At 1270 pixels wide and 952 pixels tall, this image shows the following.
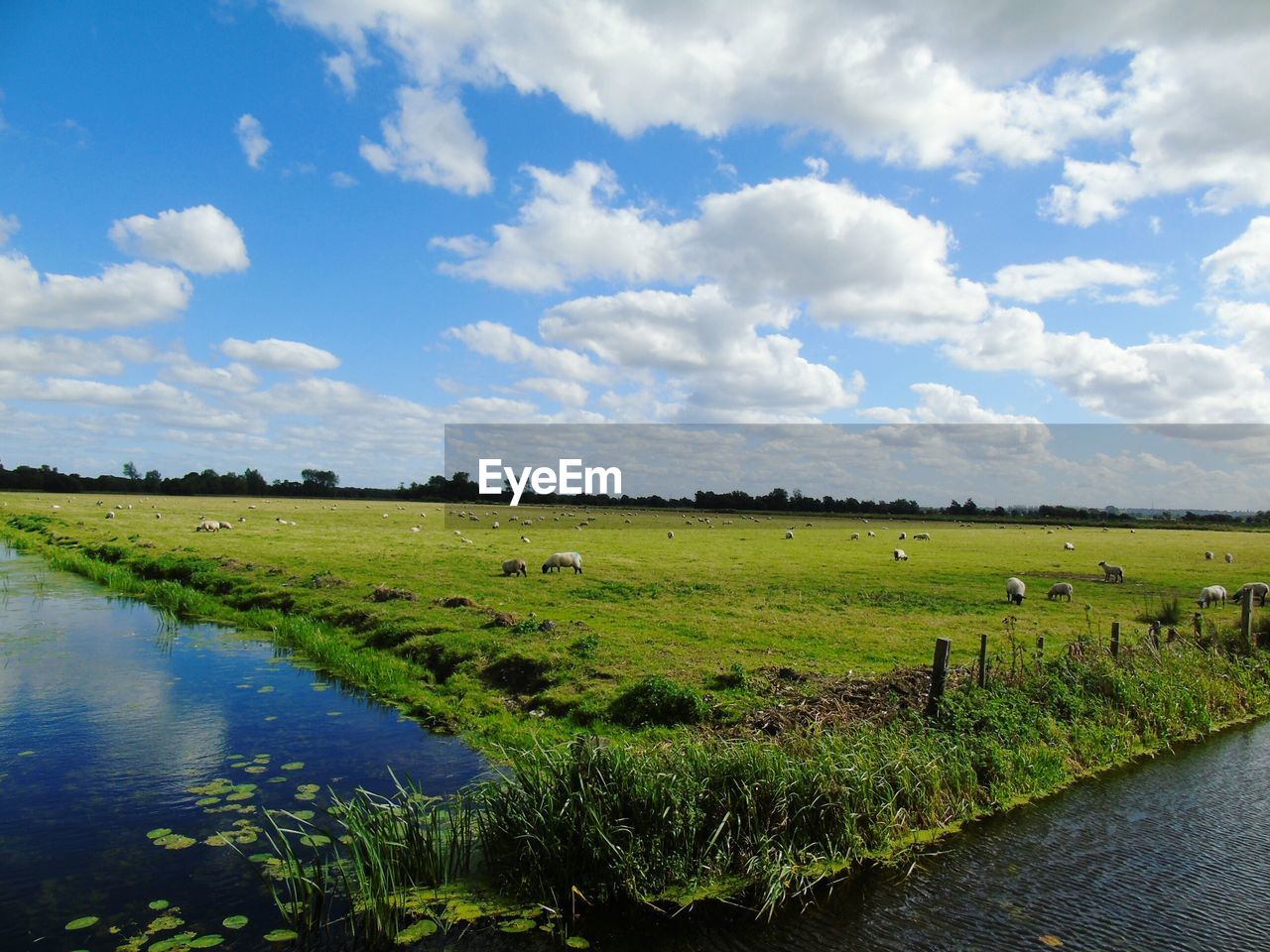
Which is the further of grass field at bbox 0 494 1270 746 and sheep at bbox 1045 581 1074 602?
sheep at bbox 1045 581 1074 602

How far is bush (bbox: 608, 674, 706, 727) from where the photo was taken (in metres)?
15.1

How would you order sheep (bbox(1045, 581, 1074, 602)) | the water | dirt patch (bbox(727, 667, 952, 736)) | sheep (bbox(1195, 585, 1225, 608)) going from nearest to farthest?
the water
dirt patch (bbox(727, 667, 952, 736))
sheep (bbox(1195, 585, 1225, 608))
sheep (bbox(1045, 581, 1074, 602))

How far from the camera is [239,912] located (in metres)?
8.81

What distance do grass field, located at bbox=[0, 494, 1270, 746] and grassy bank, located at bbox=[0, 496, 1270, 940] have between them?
0.17m

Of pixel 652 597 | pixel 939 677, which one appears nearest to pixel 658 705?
pixel 939 677

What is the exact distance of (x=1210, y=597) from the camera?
32688 mm

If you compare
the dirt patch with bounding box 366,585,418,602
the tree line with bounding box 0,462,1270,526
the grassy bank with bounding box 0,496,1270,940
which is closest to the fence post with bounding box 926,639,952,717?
the grassy bank with bounding box 0,496,1270,940

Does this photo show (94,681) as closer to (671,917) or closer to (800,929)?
(671,917)

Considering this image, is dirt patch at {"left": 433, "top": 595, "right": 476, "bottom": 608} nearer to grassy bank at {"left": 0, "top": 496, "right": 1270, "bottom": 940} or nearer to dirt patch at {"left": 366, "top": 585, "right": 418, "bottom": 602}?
grassy bank at {"left": 0, "top": 496, "right": 1270, "bottom": 940}

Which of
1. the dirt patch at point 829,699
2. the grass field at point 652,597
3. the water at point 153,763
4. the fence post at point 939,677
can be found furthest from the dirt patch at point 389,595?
the fence post at point 939,677

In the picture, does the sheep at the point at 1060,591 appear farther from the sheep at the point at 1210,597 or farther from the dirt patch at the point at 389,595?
the dirt patch at the point at 389,595

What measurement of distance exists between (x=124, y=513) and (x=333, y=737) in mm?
73952

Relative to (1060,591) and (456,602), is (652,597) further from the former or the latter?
(1060,591)

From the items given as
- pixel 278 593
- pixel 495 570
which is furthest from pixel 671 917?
pixel 495 570
